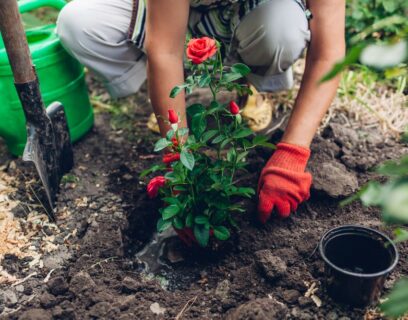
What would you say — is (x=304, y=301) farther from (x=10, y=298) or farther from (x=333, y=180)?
(x=10, y=298)

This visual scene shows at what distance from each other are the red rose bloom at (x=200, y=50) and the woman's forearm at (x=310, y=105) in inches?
21.9

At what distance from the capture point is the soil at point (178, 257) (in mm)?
1640

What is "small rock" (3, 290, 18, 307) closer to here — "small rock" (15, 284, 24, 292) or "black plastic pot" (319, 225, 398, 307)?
"small rock" (15, 284, 24, 292)

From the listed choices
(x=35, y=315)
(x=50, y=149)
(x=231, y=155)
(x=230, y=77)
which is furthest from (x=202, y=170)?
(x=50, y=149)

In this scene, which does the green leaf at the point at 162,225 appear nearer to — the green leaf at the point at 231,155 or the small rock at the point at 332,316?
the green leaf at the point at 231,155

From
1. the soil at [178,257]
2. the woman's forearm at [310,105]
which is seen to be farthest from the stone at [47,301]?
the woman's forearm at [310,105]

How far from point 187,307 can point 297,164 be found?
58 centimetres

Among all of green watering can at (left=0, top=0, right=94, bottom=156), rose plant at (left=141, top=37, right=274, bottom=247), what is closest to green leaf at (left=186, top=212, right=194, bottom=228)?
rose plant at (left=141, top=37, right=274, bottom=247)

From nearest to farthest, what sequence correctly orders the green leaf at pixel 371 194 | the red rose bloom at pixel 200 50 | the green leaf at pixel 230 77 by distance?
the green leaf at pixel 371 194 < the red rose bloom at pixel 200 50 < the green leaf at pixel 230 77

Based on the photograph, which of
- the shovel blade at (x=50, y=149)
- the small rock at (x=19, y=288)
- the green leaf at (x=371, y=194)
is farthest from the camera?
the shovel blade at (x=50, y=149)

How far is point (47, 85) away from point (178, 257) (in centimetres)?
93

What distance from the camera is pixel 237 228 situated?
1856 millimetres

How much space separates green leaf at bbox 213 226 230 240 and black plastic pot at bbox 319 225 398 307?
0.29m

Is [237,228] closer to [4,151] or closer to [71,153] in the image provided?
[71,153]
